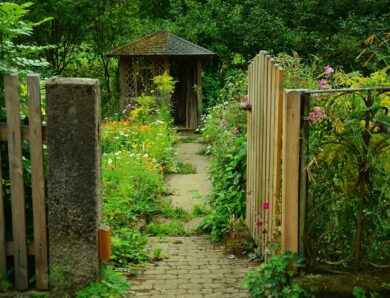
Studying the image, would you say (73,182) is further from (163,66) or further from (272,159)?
(163,66)

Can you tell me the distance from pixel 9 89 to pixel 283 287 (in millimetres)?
2608

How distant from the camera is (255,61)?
19.4 ft

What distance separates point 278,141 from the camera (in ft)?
15.4

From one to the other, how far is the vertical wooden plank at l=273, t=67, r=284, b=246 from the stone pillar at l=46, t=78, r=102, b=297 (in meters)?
1.48

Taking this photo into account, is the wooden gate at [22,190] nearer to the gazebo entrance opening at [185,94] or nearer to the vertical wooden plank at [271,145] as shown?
the vertical wooden plank at [271,145]

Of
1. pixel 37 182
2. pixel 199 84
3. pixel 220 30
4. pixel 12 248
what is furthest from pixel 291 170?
pixel 220 30

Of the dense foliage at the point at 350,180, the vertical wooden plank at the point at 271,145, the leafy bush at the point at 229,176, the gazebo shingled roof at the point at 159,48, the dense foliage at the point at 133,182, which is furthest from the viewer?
the gazebo shingled roof at the point at 159,48

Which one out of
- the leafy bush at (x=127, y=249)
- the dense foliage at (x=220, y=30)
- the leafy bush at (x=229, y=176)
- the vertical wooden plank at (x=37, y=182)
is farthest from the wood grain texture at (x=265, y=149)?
the dense foliage at (x=220, y=30)

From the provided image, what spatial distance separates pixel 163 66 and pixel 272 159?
1225 centimetres

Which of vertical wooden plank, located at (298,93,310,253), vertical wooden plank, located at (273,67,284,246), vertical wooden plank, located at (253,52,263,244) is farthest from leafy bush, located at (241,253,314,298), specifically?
vertical wooden plank, located at (253,52,263,244)

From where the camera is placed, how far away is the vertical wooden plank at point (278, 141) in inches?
183

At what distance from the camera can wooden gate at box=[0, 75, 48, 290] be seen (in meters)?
4.34

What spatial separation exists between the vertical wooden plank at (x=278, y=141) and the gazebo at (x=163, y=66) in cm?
1175

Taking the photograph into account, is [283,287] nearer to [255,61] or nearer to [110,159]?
[255,61]
